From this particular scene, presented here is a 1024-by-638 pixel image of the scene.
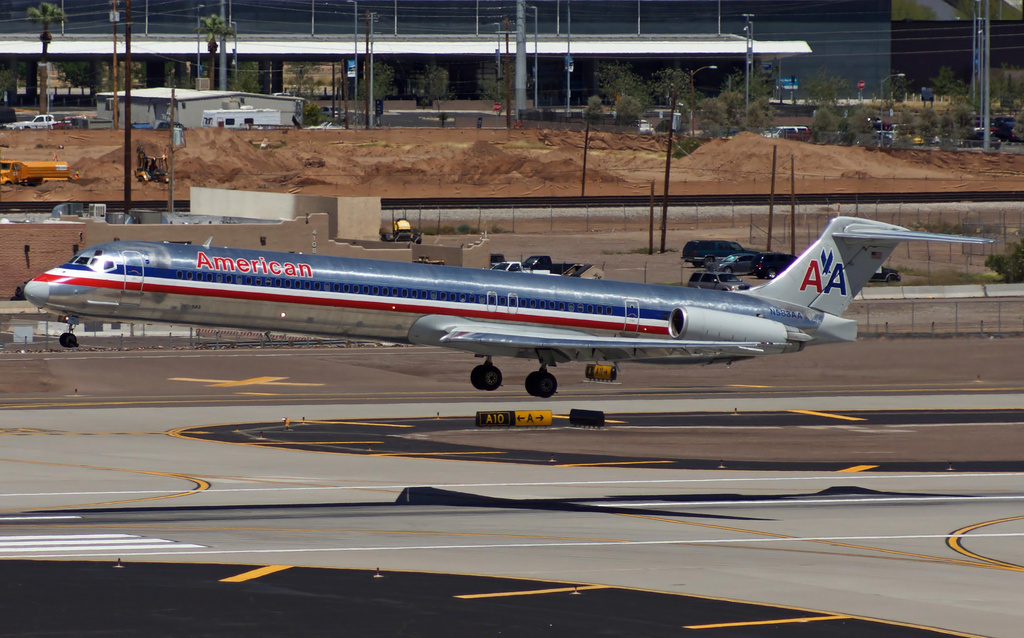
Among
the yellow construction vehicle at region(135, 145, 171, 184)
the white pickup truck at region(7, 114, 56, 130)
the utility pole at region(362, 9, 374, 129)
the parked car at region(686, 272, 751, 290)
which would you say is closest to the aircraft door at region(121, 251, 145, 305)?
the parked car at region(686, 272, 751, 290)

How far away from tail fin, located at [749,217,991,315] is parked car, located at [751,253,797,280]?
143 feet

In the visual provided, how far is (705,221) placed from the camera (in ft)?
418

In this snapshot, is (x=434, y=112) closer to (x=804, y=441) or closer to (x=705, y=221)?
(x=705, y=221)

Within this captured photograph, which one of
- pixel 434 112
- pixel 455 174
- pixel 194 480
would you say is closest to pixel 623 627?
pixel 194 480

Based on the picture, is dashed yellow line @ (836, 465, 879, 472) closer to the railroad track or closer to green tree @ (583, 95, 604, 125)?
the railroad track

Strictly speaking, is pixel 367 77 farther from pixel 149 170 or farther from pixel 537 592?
pixel 537 592

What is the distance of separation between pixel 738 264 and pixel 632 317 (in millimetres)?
50279

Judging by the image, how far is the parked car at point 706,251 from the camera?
103438mm

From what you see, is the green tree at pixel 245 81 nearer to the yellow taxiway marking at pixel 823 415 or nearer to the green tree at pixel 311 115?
the green tree at pixel 311 115

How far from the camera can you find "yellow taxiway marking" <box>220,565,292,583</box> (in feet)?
102

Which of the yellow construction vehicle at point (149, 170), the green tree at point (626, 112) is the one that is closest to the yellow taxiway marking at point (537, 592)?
the yellow construction vehicle at point (149, 170)

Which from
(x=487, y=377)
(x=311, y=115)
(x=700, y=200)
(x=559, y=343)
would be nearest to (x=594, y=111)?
(x=311, y=115)

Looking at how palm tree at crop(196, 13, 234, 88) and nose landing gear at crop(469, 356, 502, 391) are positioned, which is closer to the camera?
nose landing gear at crop(469, 356, 502, 391)

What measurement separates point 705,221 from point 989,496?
83.8m
